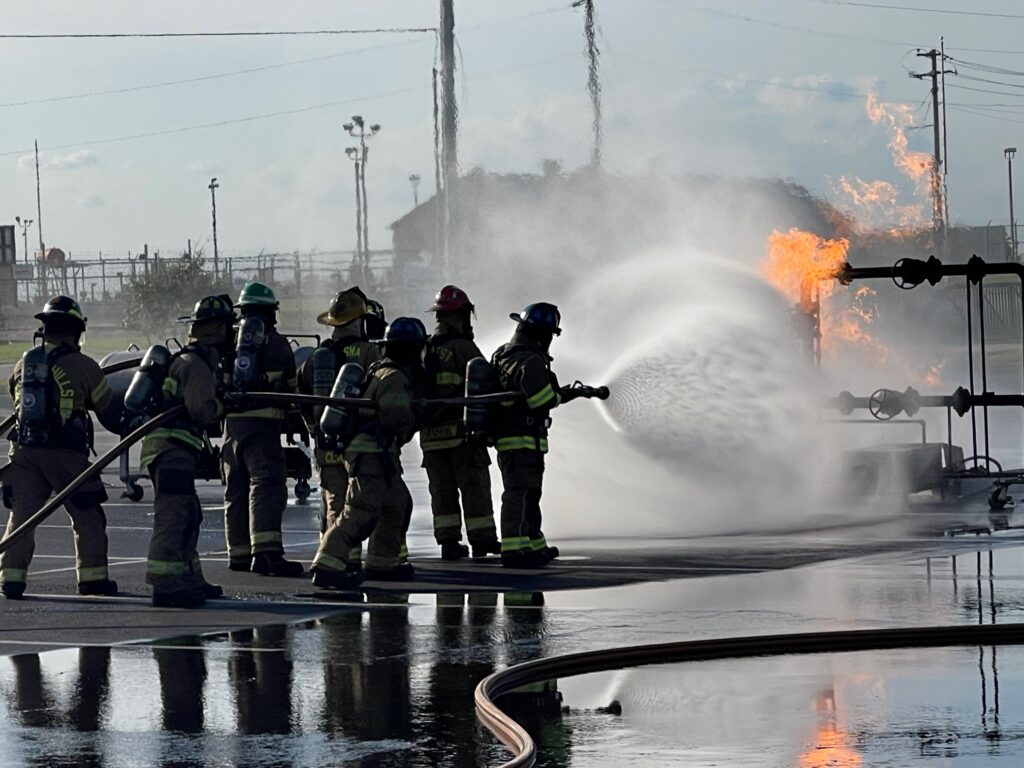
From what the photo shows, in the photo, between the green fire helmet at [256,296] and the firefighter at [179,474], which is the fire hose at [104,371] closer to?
the firefighter at [179,474]

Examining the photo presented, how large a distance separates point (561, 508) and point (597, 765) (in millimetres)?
10458

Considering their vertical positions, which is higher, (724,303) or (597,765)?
(724,303)

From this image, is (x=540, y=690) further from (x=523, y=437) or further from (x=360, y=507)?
(x=523, y=437)

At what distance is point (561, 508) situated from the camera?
17688mm

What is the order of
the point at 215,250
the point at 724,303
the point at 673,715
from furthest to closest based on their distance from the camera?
the point at 215,250 → the point at 724,303 → the point at 673,715

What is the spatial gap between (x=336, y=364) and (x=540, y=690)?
216 inches

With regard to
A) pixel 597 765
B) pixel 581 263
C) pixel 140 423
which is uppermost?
pixel 581 263

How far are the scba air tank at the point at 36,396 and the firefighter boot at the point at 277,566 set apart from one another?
198 centimetres

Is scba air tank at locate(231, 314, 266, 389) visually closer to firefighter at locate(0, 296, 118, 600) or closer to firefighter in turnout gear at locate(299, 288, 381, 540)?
firefighter in turnout gear at locate(299, 288, 381, 540)

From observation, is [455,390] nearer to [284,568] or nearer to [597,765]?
[284,568]

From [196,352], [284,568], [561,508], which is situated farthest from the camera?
[561,508]

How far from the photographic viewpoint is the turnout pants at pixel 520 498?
45.0 ft

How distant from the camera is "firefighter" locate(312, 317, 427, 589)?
499 inches

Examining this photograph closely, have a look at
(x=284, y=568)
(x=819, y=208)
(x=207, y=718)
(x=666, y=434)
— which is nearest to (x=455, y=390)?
(x=284, y=568)
